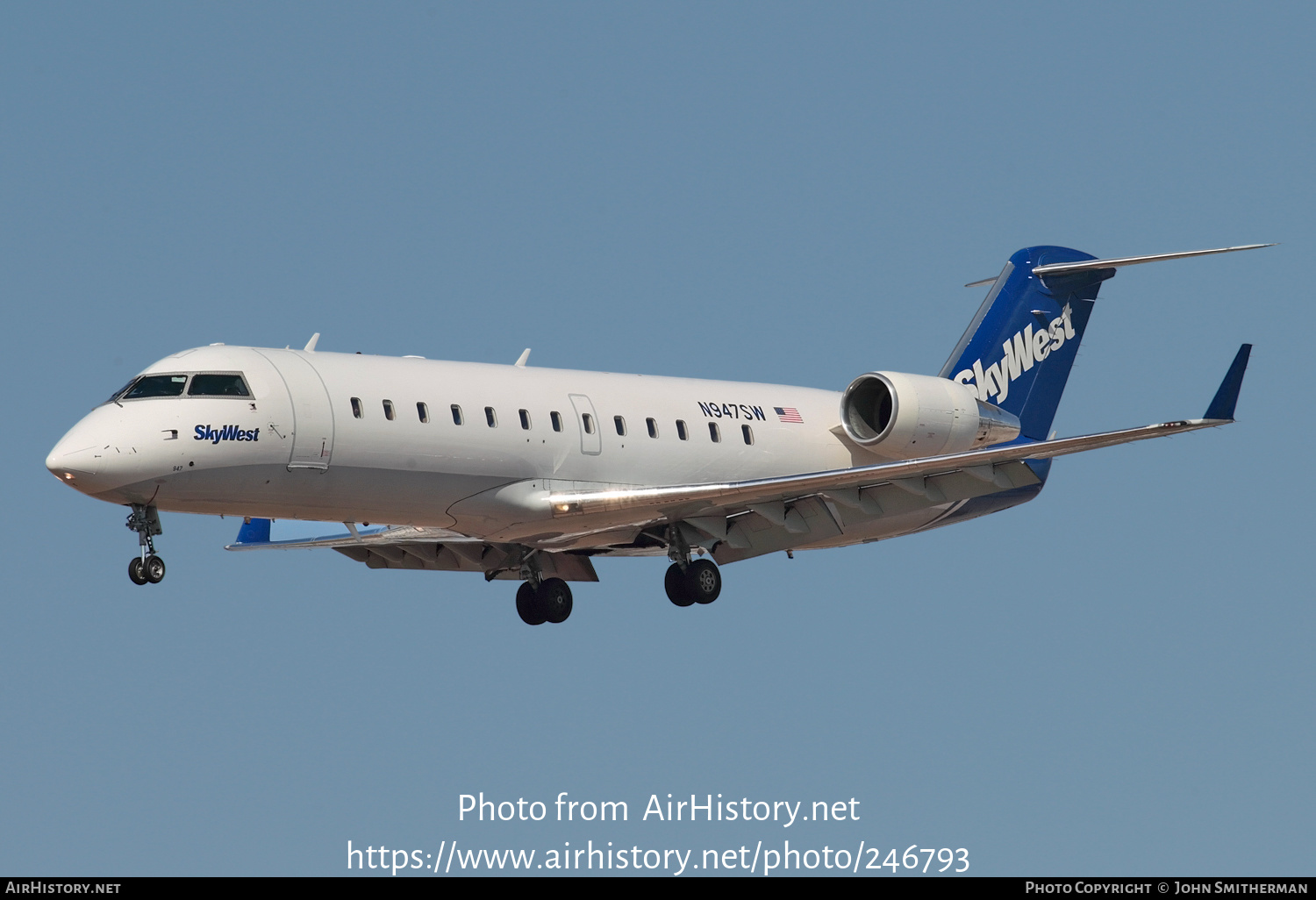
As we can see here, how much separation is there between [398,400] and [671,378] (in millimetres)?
5344

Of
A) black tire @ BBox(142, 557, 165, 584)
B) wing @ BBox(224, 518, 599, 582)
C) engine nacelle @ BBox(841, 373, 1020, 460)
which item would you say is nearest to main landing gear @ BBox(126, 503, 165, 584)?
black tire @ BBox(142, 557, 165, 584)

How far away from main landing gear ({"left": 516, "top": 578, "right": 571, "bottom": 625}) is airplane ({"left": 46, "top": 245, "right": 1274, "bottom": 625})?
38 mm

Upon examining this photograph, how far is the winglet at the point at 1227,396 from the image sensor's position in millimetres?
26984

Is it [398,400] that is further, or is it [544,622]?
[544,622]

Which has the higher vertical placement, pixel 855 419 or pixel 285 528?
pixel 855 419

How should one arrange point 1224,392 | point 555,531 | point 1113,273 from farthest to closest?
point 1113,273 → point 555,531 → point 1224,392

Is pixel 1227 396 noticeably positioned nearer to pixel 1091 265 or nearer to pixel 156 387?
pixel 1091 265

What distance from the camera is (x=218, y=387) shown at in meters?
26.4

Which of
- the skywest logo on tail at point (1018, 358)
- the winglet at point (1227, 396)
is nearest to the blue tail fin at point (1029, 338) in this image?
the skywest logo on tail at point (1018, 358)

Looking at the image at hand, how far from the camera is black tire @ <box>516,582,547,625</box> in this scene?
32094 millimetres

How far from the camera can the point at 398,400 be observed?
2741 cm

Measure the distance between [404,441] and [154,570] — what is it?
3.73m

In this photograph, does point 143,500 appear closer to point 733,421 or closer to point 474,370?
point 474,370

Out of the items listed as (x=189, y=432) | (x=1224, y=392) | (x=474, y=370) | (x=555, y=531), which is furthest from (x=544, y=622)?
(x=1224, y=392)
